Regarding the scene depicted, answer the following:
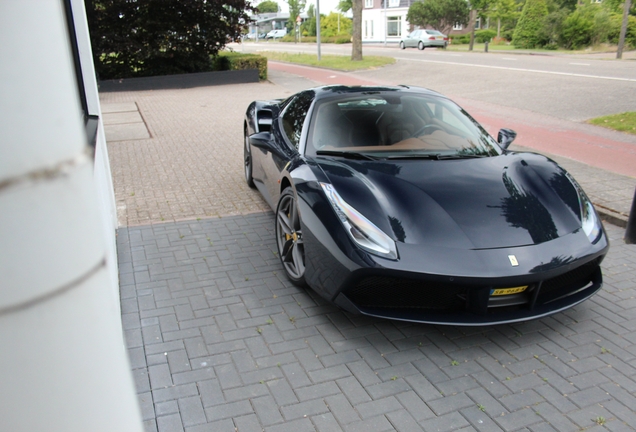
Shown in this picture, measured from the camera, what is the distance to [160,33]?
20609 mm

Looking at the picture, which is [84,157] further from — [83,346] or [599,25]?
[599,25]

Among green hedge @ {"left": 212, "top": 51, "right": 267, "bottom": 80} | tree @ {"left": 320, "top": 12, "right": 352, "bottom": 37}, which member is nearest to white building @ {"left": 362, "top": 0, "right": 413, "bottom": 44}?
tree @ {"left": 320, "top": 12, "right": 352, "bottom": 37}

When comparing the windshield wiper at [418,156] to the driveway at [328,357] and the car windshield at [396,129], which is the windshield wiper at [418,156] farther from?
the driveway at [328,357]

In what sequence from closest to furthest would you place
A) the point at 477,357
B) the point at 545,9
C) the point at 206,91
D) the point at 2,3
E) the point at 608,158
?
the point at 2,3 < the point at 477,357 < the point at 608,158 < the point at 206,91 < the point at 545,9

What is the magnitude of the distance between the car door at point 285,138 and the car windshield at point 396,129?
197mm

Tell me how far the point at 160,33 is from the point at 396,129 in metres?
18.1

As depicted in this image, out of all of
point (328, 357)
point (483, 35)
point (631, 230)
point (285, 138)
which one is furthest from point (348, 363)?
point (483, 35)

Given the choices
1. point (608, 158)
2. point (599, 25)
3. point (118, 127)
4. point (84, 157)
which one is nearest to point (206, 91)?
point (118, 127)

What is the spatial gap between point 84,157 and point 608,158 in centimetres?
907

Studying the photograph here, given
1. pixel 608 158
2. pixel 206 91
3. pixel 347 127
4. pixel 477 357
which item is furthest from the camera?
pixel 206 91

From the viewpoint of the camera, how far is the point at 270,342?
3660 millimetres

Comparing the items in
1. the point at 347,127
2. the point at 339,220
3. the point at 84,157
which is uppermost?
the point at 84,157

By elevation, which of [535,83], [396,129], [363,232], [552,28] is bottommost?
[535,83]

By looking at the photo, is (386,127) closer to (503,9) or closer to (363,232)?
(363,232)
